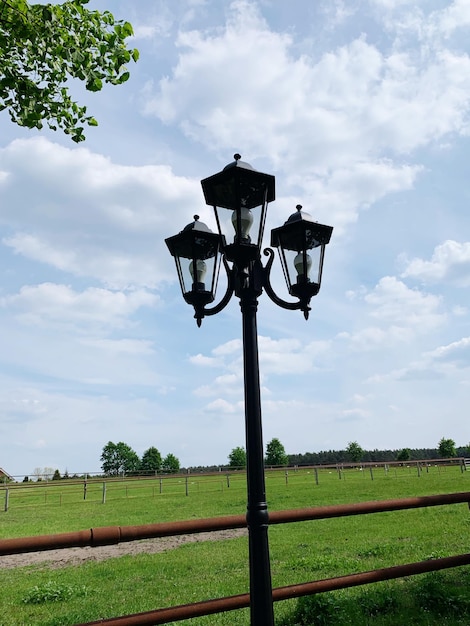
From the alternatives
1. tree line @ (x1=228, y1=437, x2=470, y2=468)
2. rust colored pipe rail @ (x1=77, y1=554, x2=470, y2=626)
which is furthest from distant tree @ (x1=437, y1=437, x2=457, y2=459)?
rust colored pipe rail @ (x1=77, y1=554, x2=470, y2=626)

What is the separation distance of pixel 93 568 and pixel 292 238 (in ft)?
27.7

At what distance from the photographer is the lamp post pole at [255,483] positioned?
118 inches

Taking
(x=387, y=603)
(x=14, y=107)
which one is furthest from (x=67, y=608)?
(x=14, y=107)

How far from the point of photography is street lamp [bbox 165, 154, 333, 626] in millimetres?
3076

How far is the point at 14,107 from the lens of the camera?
6793 mm

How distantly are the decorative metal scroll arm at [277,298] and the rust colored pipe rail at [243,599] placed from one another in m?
2.06

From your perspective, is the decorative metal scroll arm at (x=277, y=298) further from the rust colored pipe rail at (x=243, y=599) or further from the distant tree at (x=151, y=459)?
the distant tree at (x=151, y=459)

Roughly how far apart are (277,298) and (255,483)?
156cm

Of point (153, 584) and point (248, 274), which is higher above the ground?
point (248, 274)

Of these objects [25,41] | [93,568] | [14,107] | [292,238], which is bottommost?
[93,568]

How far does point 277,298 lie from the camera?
13.4ft

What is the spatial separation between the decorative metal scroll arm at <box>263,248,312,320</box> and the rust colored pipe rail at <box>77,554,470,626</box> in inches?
81.3

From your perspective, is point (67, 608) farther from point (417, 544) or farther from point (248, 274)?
point (417, 544)

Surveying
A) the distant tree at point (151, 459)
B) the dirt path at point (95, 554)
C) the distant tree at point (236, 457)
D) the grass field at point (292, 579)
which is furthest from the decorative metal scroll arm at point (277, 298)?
the distant tree at point (151, 459)
